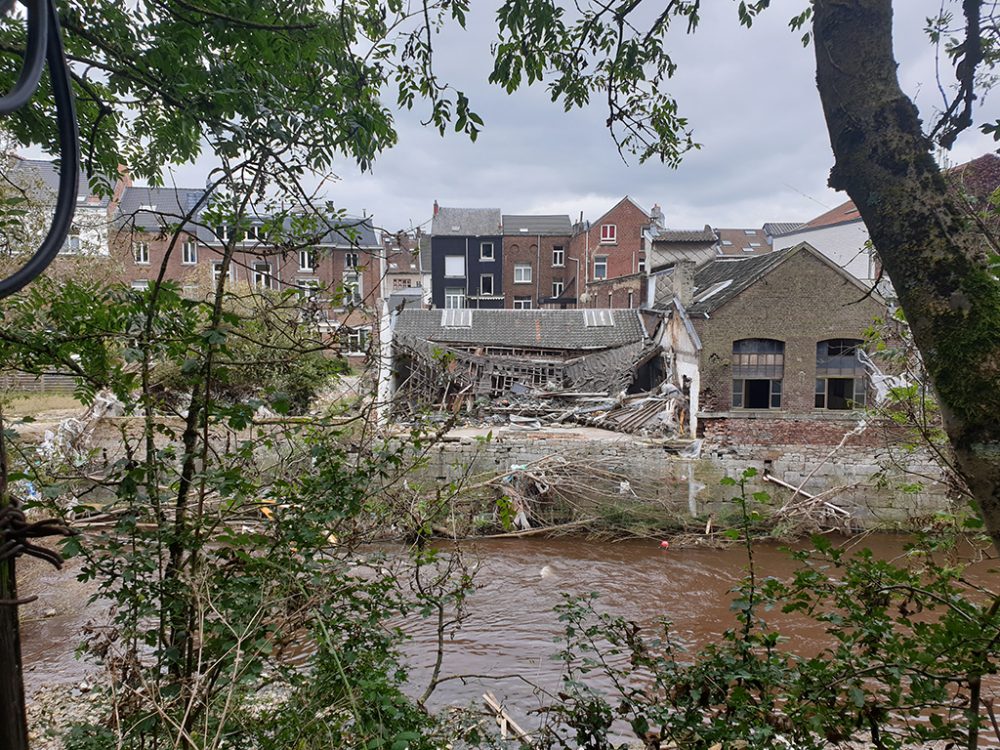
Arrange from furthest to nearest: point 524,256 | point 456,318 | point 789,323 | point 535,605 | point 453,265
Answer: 1. point 524,256
2. point 453,265
3. point 456,318
4. point 789,323
5. point 535,605

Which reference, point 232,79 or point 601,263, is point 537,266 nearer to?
point 601,263

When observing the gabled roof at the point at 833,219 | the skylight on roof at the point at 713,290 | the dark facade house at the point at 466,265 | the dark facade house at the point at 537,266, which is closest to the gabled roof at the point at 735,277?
the skylight on roof at the point at 713,290

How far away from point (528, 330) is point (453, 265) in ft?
58.7

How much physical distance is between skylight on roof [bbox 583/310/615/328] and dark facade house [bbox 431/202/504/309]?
16192 mm

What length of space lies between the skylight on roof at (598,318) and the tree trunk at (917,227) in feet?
79.0

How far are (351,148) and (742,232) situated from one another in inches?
2499

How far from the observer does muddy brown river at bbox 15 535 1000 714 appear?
7.67 meters

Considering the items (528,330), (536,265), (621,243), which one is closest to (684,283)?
(528,330)

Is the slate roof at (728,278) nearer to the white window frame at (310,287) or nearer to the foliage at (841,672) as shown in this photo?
the foliage at (841,672)

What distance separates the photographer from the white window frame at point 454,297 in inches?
1631

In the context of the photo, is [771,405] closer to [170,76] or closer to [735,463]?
[735,463]

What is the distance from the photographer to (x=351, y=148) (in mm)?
3268

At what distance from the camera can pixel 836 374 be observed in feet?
62.9

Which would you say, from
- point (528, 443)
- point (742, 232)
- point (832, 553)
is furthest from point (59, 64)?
point (742, 232)
